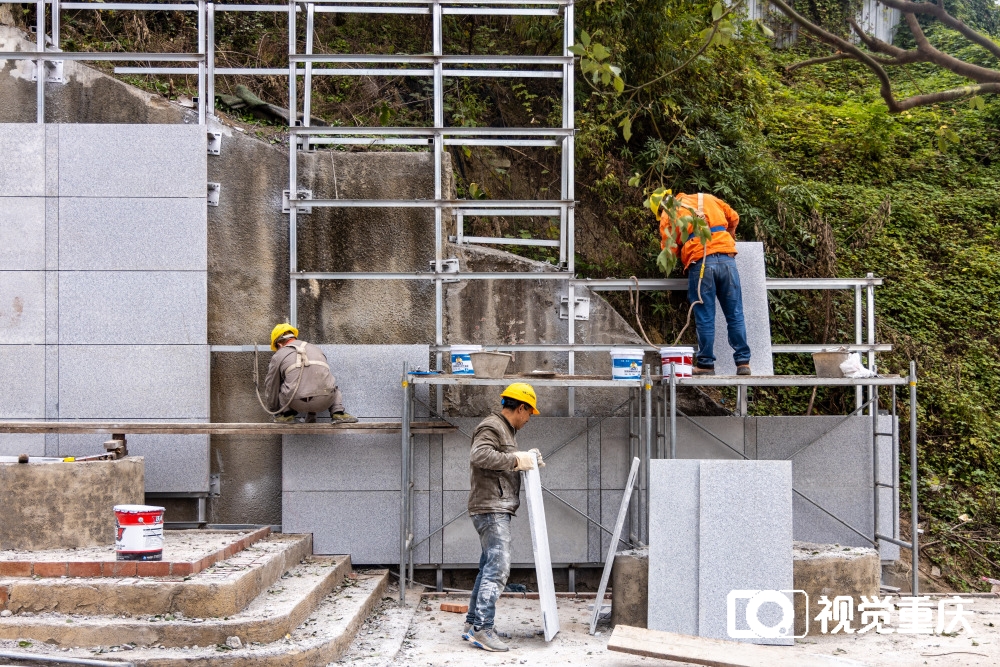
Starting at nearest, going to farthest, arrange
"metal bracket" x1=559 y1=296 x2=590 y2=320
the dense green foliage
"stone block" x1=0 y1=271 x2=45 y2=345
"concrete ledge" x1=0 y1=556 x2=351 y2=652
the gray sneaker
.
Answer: "concrete ledge" x1=0 y1=556 x2=351 y2=652 → the gray sneaker → "stone block" x1=0 y1=271 x2=45 y2=345 → "metal bracket" x1=559 y1=296 x2=590 y2=320 → the dense green foliage

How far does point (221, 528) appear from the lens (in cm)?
759

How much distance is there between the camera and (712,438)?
8078 mm

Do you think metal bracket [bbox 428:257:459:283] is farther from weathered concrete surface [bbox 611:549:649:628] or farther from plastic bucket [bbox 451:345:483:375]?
weathered concrete surface [bbox 611:549:649:628]

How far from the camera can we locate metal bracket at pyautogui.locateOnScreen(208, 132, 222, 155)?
7750mm

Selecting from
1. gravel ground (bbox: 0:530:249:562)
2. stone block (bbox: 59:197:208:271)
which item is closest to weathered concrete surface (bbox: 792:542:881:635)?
gravel ground (bbox: 0:530:249:562)

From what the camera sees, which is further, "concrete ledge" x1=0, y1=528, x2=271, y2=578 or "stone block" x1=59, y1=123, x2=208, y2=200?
"stone block" x1=59, y1=123, x2=208, y2=200

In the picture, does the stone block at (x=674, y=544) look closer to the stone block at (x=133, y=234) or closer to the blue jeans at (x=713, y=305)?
the blue jeans at (x=713, y=305)

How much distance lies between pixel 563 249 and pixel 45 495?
15.3 ft

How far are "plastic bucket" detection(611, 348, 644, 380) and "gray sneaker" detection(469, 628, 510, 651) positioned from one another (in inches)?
89.5

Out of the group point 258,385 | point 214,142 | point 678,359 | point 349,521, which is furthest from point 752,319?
point 214,142

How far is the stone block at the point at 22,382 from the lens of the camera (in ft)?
24.5

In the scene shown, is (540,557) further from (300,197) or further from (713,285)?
(300,197)

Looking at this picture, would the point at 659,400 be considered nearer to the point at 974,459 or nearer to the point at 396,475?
the point at 396,475

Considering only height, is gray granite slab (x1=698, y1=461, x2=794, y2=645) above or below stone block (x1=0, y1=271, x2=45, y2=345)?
below
